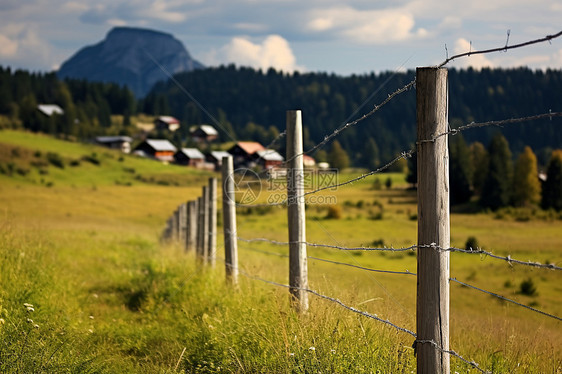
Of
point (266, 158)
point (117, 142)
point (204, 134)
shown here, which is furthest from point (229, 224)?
point (204, 134)

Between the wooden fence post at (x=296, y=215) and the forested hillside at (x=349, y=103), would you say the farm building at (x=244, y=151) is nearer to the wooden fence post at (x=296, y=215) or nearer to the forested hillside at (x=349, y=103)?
the forested hillside at (x=349, y=103)

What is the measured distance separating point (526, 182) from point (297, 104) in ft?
356

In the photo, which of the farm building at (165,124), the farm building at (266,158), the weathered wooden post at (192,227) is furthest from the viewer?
the farm building at (165,124)

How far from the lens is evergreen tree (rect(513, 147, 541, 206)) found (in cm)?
5778

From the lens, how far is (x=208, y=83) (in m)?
197

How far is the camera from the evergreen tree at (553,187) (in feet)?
171

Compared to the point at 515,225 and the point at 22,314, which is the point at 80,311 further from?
the point at 515,225

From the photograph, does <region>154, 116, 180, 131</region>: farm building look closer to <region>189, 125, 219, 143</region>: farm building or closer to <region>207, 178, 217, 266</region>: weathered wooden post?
<region>189, 125, 219, 143</region>: farm building

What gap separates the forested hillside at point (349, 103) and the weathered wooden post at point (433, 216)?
66732mm

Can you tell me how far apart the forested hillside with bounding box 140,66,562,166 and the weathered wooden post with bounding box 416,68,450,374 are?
66732 millimetres

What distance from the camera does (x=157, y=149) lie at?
97000 millimetres

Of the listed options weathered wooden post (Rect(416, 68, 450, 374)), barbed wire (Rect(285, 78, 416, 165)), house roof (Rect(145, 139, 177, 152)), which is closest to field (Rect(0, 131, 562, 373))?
weathered wooden post (Rect(416, 68, 450, 374))

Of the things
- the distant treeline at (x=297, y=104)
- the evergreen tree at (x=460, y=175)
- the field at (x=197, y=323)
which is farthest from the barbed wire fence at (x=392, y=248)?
the distant treeline at (x=297, y=104)

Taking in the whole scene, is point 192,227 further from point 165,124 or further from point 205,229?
point 165,124
